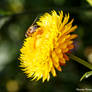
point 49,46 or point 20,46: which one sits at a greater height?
point 20,46

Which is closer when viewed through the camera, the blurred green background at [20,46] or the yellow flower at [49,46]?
the yellow flower at [49,46]

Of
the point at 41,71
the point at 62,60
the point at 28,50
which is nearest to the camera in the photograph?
the point at 62,60

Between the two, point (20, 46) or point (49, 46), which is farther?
point (20, 46)

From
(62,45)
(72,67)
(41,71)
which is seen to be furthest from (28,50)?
Result: (72,67)

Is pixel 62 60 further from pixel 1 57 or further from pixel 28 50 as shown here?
pixel 1 57
